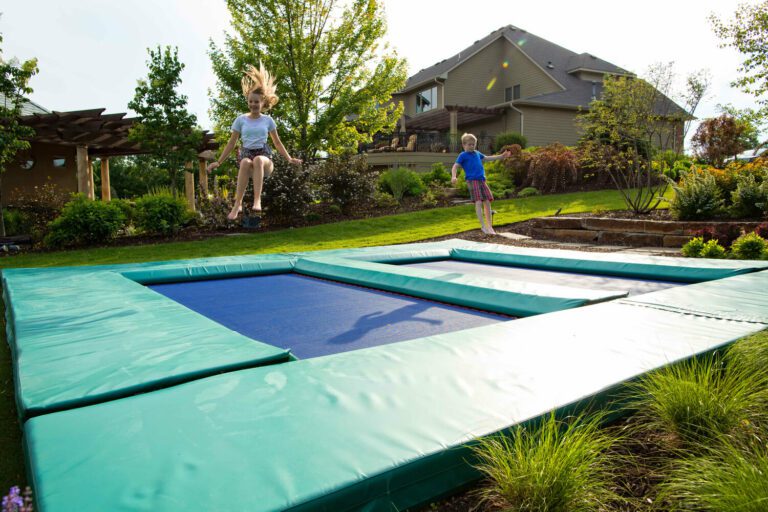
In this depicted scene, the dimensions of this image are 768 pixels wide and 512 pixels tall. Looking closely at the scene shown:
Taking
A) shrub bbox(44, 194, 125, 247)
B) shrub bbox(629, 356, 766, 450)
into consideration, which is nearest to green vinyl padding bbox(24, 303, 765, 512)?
shrub bbox(629, 356, 766, 450)

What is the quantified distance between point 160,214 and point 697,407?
823 cm

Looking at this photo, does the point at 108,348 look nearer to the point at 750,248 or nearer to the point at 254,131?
the point at 254,131

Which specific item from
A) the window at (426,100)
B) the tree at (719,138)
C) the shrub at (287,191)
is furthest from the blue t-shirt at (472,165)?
the window at (426,100)

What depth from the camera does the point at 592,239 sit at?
6918 millimetres

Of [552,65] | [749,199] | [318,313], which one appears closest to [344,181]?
[749,199]

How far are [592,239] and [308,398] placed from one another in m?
6.34

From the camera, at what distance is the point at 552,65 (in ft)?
60.4

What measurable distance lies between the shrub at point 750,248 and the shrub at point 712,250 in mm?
127

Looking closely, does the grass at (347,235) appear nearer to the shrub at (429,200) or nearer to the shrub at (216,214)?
the shrub at (429,200)

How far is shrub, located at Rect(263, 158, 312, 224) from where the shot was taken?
8.96m

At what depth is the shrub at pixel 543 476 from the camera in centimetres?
114

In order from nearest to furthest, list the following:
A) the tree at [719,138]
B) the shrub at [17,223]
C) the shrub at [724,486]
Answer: the shrub at [724,486]
the shrub at [17,223]
the tree at [719,138]

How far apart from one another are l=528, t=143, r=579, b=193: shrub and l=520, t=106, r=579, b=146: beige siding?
599 cm

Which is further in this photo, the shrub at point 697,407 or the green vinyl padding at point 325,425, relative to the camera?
the shrub at point 697,407
